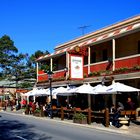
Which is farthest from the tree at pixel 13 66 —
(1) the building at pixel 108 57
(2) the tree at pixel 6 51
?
(1) the building at pixel 108 57

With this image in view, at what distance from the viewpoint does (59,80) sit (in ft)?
124

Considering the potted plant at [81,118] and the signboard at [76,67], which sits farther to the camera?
the signboard at [76,67]

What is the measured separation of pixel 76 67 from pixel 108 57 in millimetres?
2725

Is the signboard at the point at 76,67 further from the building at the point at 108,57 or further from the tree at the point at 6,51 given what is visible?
the tree at the point at 6,51

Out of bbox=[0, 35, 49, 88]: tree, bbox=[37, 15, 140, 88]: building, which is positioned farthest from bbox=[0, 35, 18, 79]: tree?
bbox=[37, 15, 140, 88]: building

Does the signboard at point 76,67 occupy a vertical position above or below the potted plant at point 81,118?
above

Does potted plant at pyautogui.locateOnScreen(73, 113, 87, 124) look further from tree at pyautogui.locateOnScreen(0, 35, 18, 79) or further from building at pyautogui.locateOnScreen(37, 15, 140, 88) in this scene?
tree at pyautogui.locateOnScreen(0, 35, 18, 79)

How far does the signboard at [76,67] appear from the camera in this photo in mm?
32062

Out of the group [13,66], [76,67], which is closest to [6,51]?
[13,66]

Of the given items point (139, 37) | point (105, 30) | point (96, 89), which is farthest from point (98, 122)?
point (105, 30)

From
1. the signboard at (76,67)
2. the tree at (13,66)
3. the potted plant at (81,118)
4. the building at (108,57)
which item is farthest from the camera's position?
the tree at (13,66)

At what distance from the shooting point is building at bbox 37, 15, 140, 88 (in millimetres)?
27473

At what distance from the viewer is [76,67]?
3238cm

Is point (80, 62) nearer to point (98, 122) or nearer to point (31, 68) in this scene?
point (98, 122)
